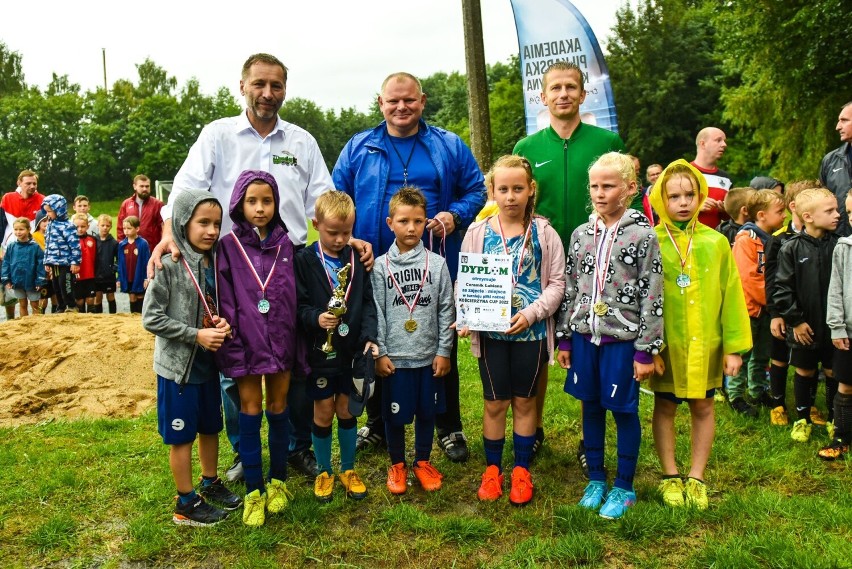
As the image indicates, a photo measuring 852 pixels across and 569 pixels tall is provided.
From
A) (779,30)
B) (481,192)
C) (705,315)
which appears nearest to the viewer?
(705,315)

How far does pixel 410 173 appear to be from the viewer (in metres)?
4.40

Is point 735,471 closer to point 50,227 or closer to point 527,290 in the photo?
point 527,290

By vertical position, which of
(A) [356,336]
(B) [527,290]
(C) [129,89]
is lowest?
→ (A) [356,336]

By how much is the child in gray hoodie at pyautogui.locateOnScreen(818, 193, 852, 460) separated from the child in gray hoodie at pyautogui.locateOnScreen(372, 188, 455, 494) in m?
2.66

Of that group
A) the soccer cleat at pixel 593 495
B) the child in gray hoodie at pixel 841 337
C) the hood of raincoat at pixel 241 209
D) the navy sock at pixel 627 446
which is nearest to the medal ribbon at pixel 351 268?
the hood of raincoat at pixel 241 209

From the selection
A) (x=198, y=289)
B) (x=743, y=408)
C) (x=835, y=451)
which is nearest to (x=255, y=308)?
(x=198, y=289)

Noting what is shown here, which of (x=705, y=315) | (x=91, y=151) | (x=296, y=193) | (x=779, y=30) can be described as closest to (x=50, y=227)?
(x=296, y=193)

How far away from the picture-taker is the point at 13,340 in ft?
27.4

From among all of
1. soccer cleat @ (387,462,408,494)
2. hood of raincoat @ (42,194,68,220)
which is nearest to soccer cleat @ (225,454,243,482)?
soccer cleat @ (387,462,408,494)

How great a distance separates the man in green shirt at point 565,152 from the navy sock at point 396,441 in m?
0.93

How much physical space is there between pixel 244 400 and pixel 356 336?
74 centimetres

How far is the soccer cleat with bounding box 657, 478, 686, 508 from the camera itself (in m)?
3.72

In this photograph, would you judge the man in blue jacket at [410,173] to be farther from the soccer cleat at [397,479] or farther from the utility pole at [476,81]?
the utility pole at [476,81]

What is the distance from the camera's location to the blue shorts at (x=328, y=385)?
393cm
